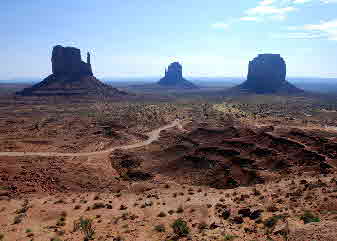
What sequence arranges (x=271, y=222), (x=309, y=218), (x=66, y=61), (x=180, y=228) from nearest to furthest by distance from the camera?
(x=309, y=218) < (x=271, y=222) < (x=180, y=228) < (x=66, y=61)

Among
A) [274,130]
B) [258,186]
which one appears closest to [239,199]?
[258,186]

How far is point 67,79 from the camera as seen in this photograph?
195500 mm

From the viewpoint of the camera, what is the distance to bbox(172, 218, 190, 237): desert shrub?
2608 centimetres

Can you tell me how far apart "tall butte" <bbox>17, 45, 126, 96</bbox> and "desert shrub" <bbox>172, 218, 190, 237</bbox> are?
161m

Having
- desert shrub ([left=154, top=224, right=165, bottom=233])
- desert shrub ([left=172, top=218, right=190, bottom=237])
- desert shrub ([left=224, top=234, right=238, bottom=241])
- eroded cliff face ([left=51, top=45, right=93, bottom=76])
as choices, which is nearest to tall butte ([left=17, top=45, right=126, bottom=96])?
eroded cliff face ([left=51, top=45, right=93, bottom=76])

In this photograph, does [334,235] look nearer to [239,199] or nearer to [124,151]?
[239,199]

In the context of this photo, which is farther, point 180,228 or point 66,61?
point 66,61

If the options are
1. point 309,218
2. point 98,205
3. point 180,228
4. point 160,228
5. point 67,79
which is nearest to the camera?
point 309,218

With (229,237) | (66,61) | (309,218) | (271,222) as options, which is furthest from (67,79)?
(309,218)

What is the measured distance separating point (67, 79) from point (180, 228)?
179639mm

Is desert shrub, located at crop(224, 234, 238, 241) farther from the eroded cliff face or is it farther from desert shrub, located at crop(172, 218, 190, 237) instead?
the eroded cliff face

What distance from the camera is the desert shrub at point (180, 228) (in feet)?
85.6

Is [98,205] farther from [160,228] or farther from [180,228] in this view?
[180,228]

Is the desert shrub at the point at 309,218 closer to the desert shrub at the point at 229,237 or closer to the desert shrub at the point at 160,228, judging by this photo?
the desert shrub at the point at 229,237
